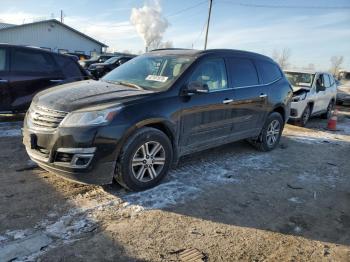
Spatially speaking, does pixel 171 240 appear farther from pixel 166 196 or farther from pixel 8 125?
pixel 8 125

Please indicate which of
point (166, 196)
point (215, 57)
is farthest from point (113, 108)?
point (215, 57)

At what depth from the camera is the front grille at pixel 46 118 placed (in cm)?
411

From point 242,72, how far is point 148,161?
2584mm

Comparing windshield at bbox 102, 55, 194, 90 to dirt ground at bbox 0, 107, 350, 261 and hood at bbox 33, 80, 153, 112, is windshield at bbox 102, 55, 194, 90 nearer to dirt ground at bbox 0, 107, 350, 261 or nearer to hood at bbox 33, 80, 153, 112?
hood at bbox 33, 80, 153, 112

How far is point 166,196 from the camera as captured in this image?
4.46 meters

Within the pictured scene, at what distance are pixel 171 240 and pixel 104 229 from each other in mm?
678

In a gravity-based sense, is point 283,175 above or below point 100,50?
below

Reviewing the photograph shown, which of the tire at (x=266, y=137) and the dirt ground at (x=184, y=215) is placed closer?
the dirt ground at (x=184, y=215)

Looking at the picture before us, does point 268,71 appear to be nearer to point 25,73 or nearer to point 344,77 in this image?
point 25,73

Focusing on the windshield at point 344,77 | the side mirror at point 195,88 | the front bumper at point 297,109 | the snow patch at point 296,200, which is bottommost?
the snow patch at point 296,200

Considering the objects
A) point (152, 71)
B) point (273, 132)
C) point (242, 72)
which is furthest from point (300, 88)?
point (152, 71)

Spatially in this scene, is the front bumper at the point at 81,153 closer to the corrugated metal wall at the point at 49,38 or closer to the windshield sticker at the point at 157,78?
the windshield sticker at the point at 157,78

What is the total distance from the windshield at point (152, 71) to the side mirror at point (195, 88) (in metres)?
0.23

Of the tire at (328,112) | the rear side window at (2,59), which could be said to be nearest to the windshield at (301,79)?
the tire at (328,112)
